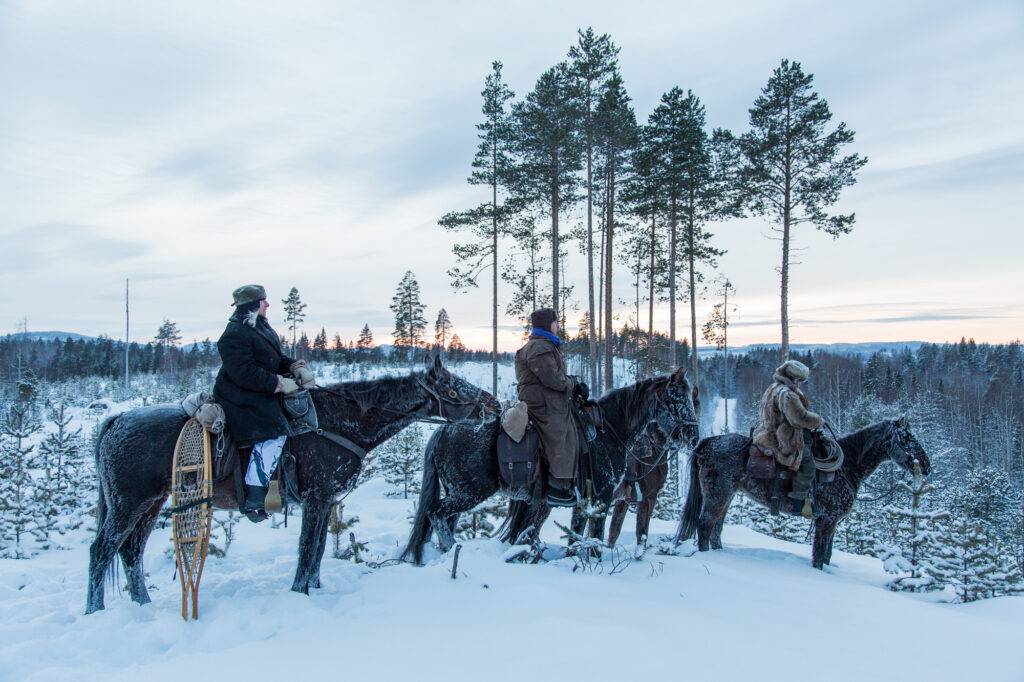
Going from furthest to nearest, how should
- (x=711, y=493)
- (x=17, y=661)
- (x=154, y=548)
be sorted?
1. (x=154, y=548)
2. (x=711, y=493)
3. (x=17, y=661)

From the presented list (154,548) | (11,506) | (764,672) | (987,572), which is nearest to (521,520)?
(764,672)

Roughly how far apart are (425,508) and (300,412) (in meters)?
1.86

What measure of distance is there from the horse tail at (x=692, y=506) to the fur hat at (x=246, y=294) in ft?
18.9

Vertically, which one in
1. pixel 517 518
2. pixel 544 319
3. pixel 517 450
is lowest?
pixel 517 518

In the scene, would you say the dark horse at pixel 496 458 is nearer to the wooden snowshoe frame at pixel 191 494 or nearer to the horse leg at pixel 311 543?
the horse leg at pixel 311 543

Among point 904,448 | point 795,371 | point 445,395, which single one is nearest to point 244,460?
point 445,395

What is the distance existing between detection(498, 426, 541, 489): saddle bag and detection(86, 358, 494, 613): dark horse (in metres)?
0.60

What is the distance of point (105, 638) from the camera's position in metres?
3.65

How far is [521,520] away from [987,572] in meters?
5.11

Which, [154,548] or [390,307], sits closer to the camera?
[154,548]

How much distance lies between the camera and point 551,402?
5.91 metres

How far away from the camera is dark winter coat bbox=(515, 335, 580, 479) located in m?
5.82

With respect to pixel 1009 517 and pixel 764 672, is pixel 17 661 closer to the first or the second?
pixel 764 672

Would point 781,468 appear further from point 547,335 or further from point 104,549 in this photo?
point 104,549
